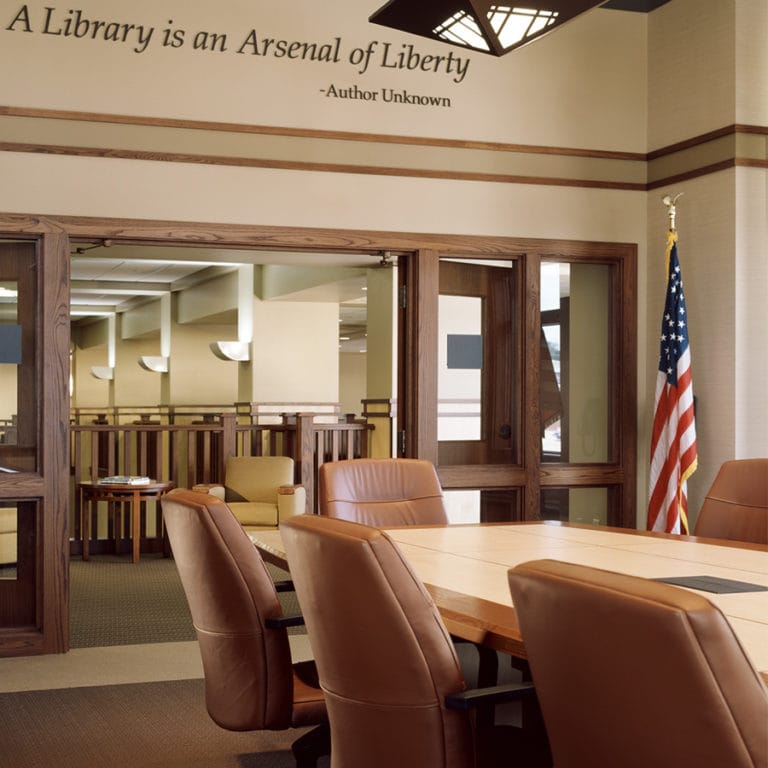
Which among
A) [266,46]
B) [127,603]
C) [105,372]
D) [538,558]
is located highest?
[266,46]

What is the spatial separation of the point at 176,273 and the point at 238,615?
10700mm

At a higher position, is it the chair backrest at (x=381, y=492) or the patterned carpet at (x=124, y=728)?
the chair backrest at (x=381, y=492)

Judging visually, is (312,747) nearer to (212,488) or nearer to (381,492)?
(381,492)

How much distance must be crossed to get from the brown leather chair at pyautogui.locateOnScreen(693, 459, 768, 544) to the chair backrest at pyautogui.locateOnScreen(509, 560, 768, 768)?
2597 millimetres

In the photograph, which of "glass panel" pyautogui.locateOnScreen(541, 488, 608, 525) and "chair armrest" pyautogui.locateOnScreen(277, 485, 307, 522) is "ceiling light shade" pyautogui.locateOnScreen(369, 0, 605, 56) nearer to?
"glass panel" pyautogui.locateOnScreen(541, 488, 608, 525)

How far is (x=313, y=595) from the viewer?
6.95 feet

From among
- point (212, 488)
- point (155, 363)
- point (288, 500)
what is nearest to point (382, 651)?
point (288, 500)

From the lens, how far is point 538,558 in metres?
3.28

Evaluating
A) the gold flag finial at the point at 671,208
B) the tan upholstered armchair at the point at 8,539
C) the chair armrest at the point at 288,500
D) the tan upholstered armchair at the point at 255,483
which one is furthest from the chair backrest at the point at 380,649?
the tan upholstered armchair at the point at 255,483

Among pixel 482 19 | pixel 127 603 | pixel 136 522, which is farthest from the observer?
pixel 136 522

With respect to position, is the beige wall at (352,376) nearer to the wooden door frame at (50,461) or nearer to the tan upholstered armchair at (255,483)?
the tan upholstered armchair at (255,483)

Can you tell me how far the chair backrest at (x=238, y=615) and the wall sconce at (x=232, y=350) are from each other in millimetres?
9199

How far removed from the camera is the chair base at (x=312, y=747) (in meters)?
3.17

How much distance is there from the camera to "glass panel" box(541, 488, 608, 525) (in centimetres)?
618
